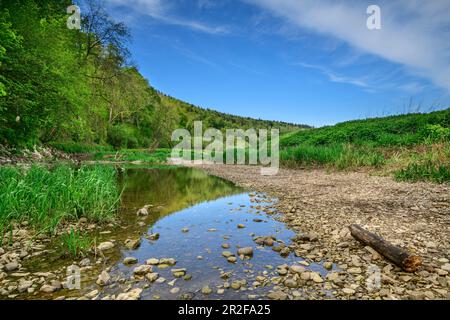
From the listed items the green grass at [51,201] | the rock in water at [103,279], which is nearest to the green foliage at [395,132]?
the green grass at [51,201]

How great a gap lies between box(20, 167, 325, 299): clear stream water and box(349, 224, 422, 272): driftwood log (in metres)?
0.92

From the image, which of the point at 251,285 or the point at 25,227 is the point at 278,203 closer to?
the point at 251,285

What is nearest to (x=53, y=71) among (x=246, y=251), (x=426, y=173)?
(x=246, y=251)

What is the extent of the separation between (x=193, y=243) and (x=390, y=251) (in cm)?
290

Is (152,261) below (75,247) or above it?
below

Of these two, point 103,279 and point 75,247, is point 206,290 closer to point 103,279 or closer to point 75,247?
point 103,279

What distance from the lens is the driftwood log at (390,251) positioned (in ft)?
11.3

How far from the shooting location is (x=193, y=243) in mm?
4906

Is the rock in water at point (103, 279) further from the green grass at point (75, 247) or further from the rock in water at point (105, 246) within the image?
the rock in water at point (105, 246)

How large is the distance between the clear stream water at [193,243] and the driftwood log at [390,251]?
915 mm

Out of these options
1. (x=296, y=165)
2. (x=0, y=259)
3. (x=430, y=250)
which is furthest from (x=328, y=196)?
(x=296, y=165)
